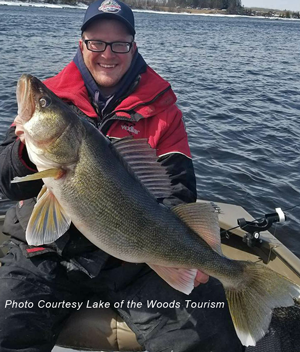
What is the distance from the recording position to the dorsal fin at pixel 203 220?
2.93 metres

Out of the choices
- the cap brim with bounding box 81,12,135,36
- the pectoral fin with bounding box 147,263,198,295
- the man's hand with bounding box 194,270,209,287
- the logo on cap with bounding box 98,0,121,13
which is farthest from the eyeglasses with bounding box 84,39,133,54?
the man's hand with bounding box 194,270,209,287

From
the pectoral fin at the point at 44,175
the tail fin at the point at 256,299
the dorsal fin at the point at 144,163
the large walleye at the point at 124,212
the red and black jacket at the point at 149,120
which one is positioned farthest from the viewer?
the red and black jacket at the point at 149,120

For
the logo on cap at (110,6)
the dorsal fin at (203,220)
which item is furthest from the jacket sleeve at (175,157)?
the logo on cap at (110,6)

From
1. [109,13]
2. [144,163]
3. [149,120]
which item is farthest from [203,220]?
[109,13]

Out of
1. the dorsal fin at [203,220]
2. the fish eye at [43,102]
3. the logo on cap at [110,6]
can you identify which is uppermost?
the logo on cap at [110,6]

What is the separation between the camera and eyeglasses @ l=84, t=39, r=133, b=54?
A: 3605 mm

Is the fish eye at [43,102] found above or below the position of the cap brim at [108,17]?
below

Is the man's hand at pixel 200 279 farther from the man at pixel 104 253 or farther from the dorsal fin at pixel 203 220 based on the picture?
the dorsal fin at pixel 203 220

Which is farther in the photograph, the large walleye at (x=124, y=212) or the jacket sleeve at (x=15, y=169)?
the jacket sleeve at (x=15, y=169)

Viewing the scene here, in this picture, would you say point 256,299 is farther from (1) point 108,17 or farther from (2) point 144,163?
(1) point 108,17

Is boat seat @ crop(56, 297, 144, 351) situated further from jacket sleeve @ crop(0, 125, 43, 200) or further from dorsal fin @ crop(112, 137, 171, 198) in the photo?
dorsal fin @ crop(112, 137, 171, 198)

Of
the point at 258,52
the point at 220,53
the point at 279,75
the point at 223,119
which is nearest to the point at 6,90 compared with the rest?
the point at 223,119

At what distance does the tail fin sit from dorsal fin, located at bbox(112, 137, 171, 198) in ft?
3.02

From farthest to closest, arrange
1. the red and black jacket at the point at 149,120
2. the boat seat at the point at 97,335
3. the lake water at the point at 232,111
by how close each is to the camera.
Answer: the lake water at the point at 232,111, the red and black jacket at the point at 149,120, the boat seat at the point at 97,335
